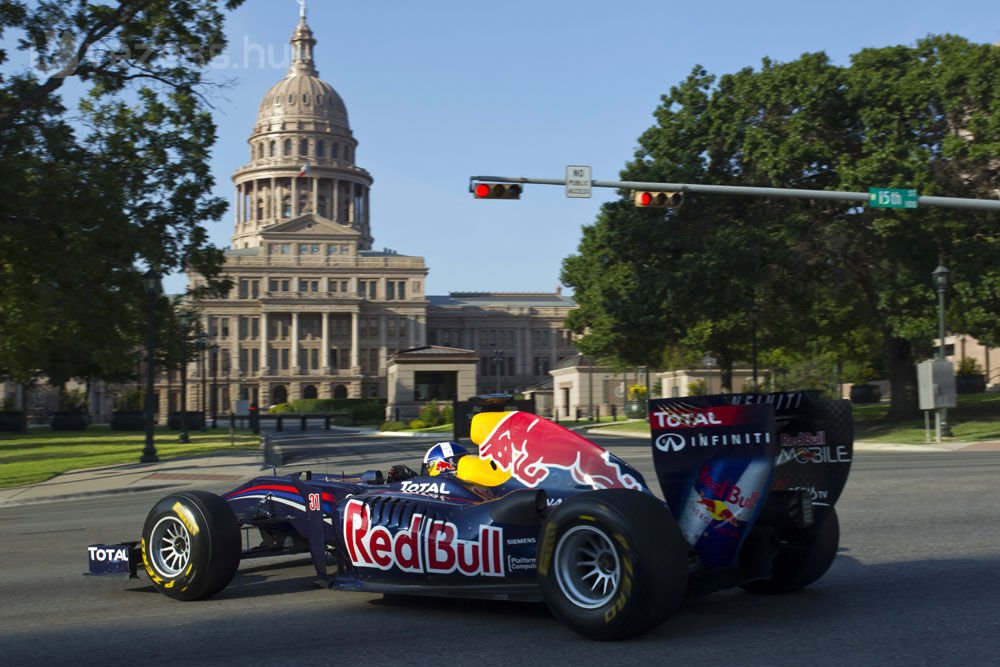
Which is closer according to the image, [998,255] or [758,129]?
[998,255]

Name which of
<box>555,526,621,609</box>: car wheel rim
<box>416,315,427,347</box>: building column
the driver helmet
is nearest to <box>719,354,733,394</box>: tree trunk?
the driver helmet

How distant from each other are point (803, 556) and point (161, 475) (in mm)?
19067

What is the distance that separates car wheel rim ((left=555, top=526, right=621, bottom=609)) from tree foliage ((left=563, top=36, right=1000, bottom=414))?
27.1 meters

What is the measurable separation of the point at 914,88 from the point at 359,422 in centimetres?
5212

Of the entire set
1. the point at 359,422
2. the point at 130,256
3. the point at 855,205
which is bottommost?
the point at 359,422

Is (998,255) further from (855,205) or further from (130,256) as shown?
(130,256)

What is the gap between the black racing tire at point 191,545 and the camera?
662 centimetres

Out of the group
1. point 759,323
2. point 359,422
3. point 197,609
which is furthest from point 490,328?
point 197,609

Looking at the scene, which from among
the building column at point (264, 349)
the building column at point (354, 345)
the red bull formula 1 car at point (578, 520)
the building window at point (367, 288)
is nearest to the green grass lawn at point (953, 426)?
the red bull formula 1 car at point (578, 520)

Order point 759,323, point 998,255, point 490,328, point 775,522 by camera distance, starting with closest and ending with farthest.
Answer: point 775,522 < point 998,255 < point 759,323 < point 490,328

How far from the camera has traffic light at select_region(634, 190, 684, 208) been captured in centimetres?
1943

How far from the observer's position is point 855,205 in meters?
33.0

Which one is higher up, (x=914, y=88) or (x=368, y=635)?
(x=914, y=88)

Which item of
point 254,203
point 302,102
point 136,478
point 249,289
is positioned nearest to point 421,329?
point 249,289
